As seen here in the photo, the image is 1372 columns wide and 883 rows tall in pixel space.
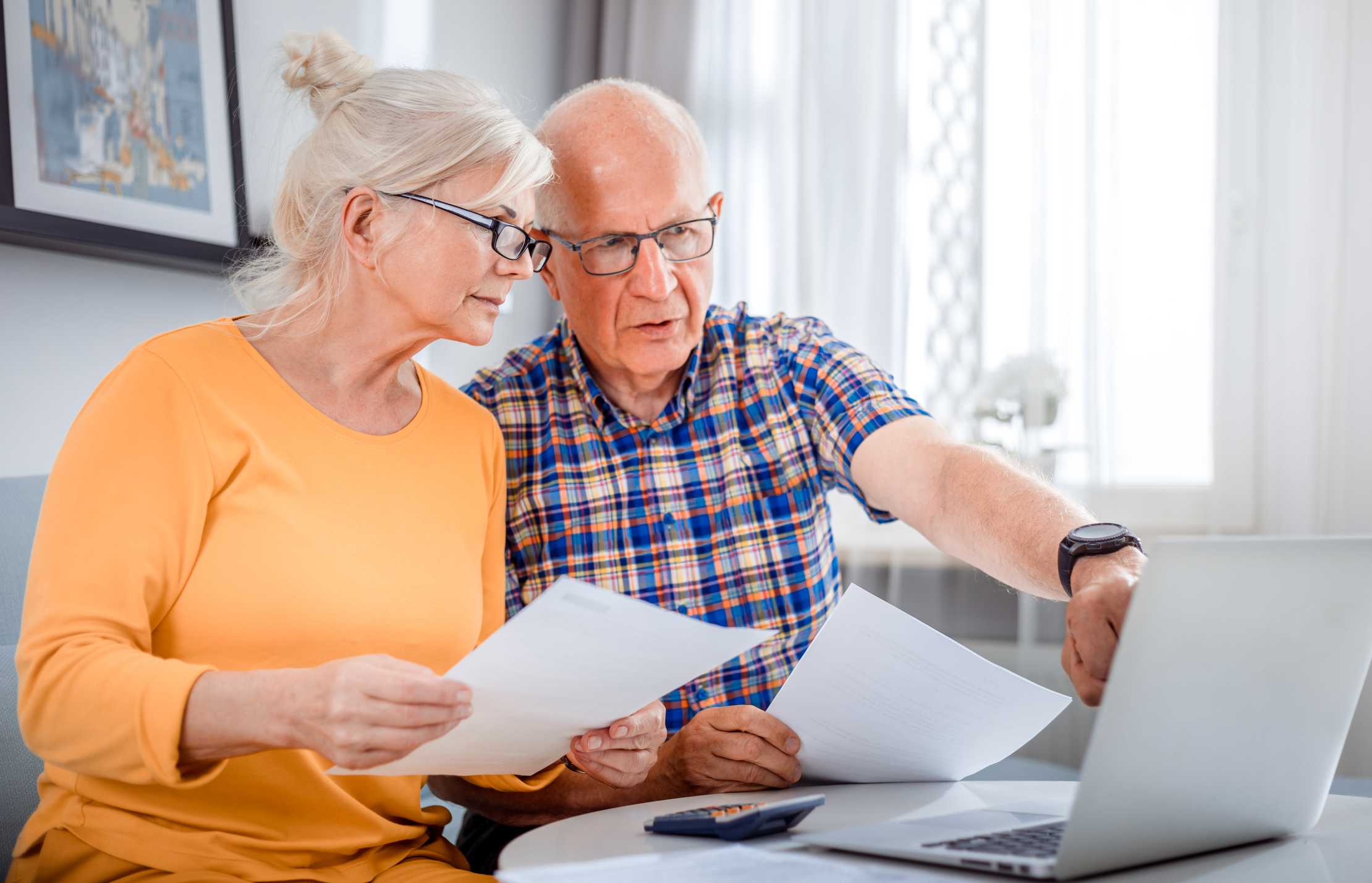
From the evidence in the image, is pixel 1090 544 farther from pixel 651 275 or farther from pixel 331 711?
pixel 651 275

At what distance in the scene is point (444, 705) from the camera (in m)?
0.73

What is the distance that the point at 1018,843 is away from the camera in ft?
2.25

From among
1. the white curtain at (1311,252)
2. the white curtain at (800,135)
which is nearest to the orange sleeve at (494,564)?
the white curtain at (800,135)

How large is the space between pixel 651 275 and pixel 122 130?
33.6 inches

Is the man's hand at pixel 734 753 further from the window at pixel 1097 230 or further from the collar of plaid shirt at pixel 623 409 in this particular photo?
the window at pixel 1097 230

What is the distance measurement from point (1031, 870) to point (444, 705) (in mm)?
383

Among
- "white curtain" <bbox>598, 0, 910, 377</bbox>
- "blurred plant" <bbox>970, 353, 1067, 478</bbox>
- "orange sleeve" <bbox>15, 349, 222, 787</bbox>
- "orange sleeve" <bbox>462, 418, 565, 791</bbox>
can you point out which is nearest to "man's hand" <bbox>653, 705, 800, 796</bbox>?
"orange sleeve" <bbox>462, 418, 565, 791</bbox>

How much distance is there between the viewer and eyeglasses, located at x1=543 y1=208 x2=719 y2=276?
1.48 metres

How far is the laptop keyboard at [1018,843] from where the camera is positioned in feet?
2.14

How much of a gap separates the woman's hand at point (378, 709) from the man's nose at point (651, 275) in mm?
803

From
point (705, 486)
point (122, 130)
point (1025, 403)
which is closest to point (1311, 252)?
point (1025, 403)

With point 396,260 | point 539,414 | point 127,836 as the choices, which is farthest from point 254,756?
point 539,414

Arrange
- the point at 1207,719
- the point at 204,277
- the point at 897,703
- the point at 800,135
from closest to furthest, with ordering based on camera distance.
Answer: the point at 1207,719 < the point at 897,703 < the point at 204,277 < the point at 800,135

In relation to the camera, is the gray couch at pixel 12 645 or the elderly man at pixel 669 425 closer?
the gray couch at pixel 12 645
